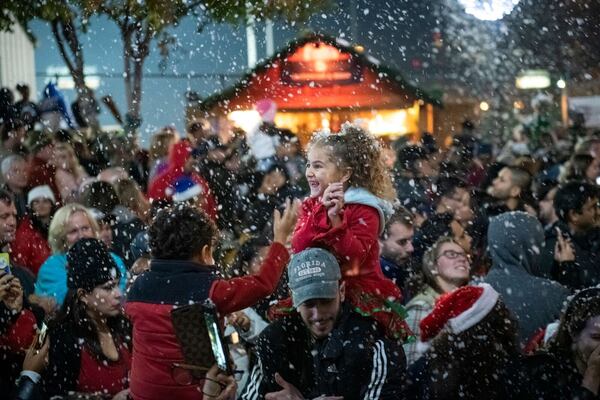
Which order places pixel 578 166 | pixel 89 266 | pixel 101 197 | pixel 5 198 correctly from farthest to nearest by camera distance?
pixel 578 166 < pixel 101 197 < pixel 5 198 < pixel 89 266

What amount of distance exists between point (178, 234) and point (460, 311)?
136 cm

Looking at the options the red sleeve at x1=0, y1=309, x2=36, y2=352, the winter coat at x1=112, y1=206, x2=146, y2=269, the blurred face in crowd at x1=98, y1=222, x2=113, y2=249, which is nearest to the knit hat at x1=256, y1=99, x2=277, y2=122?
the winter coat at x1=112, y1=206, x2=146, y2=269

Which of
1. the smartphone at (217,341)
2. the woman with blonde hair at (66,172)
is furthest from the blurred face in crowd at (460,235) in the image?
the smartphone at (217,341)

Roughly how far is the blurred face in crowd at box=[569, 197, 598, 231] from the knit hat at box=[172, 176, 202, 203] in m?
3.42

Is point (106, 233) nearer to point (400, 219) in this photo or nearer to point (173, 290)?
point (400, 219)

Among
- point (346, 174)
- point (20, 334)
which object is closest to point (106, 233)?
point (20, 334)

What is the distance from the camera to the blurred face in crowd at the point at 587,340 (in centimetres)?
460

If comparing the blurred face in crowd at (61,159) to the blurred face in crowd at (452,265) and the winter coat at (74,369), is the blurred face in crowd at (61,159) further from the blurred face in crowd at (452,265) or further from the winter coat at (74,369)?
the winter coat at (74,369)

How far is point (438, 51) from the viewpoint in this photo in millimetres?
69000

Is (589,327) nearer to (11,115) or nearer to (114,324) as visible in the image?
(114,324)

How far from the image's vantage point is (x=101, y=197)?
29.1ft

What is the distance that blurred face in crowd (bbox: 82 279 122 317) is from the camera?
18.2ft

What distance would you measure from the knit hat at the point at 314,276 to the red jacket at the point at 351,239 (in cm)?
13

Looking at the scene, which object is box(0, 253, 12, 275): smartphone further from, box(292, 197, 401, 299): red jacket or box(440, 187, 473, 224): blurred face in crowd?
box(440, 187, 473, 224): blurred face in crowd
